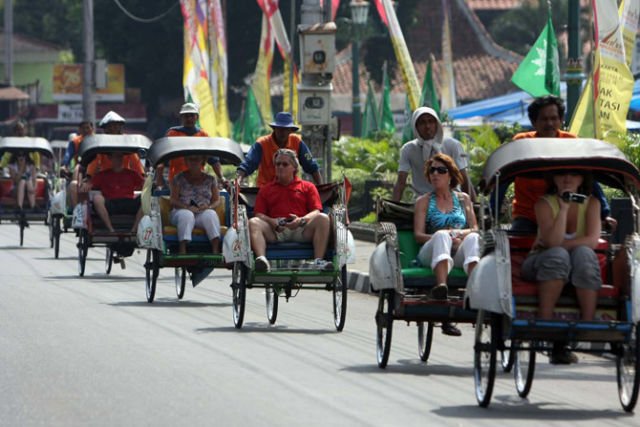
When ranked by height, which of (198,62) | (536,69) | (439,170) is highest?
(198,62)

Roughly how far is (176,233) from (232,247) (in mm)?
2864

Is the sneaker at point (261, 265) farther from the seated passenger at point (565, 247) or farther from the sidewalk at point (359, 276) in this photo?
the sidewalk at point (359, 276)

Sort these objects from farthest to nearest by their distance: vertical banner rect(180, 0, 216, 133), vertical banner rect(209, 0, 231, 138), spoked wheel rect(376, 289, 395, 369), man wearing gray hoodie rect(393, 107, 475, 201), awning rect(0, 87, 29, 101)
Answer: awning rect(0, 87, 29, 101) < vertical banner rect(209, 0, 231, 138) < vertical banner rect(180, 0, 216, 133) < man wearing gray hoodie rect(393, 107, 475, 201) < spoked wheel rect(376, 289, 395, 369)

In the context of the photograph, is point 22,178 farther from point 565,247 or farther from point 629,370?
point 629,370

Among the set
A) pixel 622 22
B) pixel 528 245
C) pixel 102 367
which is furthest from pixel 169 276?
pixel 528 245

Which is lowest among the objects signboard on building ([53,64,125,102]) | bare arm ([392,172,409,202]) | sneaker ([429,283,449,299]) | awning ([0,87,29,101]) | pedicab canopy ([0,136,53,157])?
sneaker ([429,283,449,299])

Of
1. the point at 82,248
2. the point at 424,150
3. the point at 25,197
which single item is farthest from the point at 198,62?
the point at 424,150

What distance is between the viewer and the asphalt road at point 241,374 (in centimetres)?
1007

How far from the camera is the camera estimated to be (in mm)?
10641

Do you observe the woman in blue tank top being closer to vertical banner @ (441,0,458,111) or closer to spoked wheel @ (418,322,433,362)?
spoked wheel @ (418,322,433,362)

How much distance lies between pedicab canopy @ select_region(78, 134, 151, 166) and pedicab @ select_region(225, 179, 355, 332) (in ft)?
23.5

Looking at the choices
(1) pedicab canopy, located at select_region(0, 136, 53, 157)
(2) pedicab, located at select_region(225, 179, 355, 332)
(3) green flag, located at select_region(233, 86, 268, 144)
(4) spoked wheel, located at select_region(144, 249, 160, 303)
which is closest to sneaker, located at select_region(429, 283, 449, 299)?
(2) pedicab, located at select_region(225, 179, 355, 332)

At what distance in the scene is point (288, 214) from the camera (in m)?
15.8

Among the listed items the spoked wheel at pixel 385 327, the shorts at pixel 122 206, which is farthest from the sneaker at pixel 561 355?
the shorts at pixel 122 206
